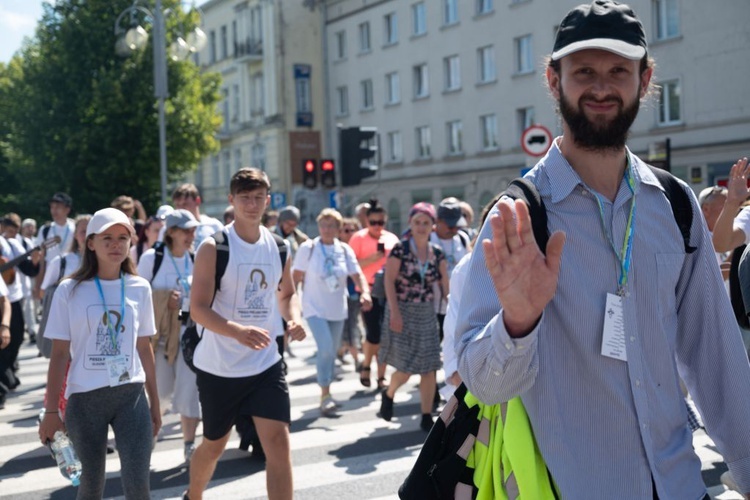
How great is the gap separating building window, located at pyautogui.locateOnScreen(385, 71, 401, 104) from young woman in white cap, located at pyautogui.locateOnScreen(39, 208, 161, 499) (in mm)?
42192

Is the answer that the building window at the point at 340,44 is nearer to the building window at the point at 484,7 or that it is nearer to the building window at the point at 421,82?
the building window at the point at 421,82

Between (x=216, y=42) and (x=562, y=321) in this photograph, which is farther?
(x=216, y=42)

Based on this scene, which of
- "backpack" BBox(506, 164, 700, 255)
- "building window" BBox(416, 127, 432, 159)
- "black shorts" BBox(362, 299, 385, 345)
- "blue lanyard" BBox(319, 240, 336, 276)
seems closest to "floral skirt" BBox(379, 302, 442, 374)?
"blue lanyard" BBox(319, 240, 336, 276)

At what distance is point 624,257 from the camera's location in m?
2.45

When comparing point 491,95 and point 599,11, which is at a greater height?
point 491,95

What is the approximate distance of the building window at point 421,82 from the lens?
45000 millimetres

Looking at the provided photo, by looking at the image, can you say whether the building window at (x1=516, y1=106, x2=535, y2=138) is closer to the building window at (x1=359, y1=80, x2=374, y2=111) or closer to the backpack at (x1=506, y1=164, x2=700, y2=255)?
the building window at (x1=359, y1=80, x2=374, y2=111)

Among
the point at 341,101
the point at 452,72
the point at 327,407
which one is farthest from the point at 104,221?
the point at 341,101

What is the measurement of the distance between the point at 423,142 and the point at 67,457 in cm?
4136

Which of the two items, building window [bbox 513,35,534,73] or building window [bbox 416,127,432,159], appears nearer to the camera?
building window [bbox 513,35,534,73]

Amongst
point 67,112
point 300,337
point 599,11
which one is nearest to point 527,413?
point 599,11

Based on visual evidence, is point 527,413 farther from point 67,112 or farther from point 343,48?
point 343,48

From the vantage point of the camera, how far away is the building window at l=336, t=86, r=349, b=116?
51.0m

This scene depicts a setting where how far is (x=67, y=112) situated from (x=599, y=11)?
35853mm
